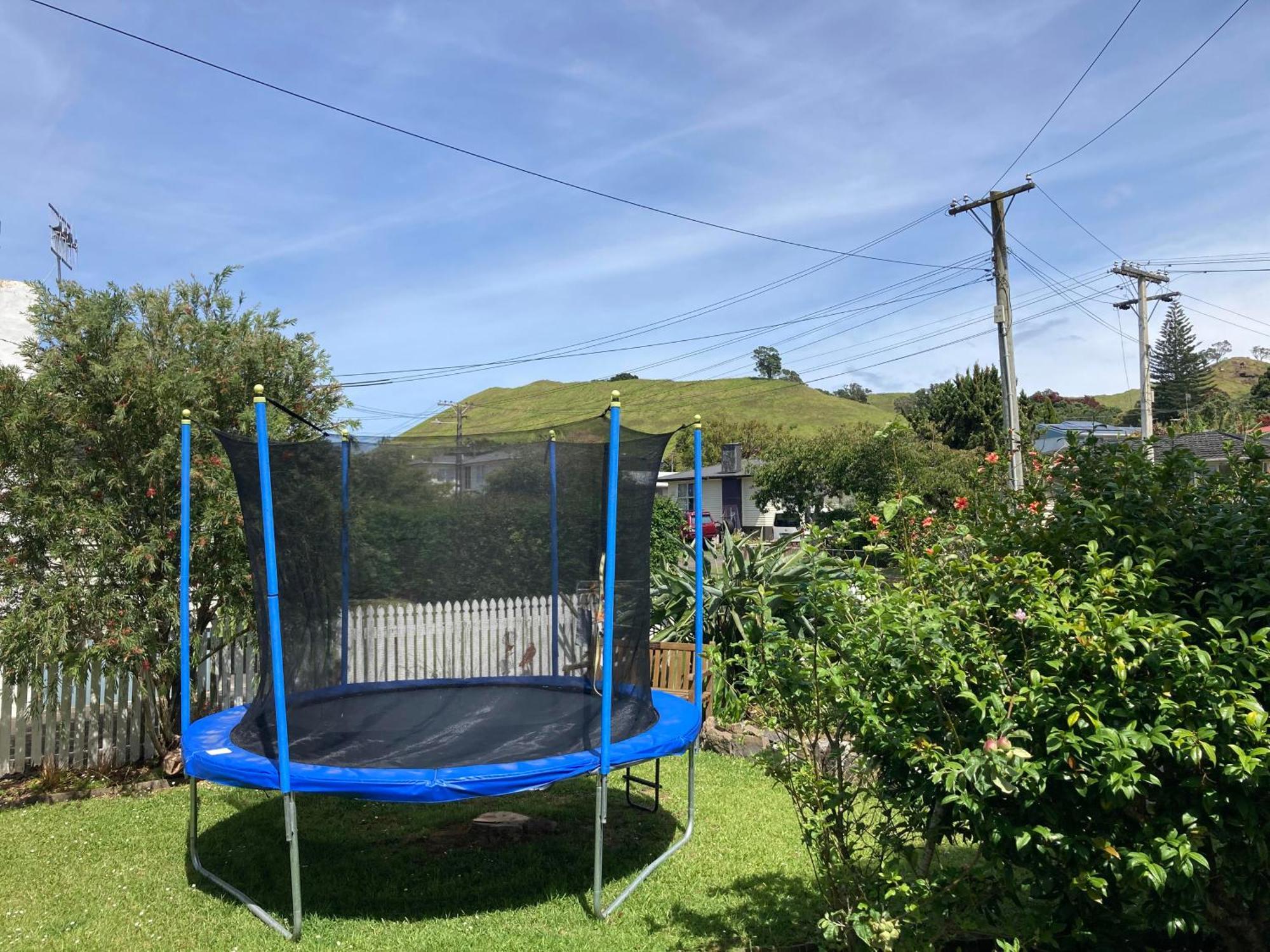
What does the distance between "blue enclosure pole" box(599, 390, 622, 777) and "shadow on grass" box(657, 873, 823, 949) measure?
71 centimetres

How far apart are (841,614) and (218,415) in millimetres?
5078

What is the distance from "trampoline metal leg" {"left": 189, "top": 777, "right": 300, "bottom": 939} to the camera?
3.73 m

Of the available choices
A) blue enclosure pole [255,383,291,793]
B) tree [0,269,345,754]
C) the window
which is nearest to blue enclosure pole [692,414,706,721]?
blue enclosure pole [255,383,291,793]

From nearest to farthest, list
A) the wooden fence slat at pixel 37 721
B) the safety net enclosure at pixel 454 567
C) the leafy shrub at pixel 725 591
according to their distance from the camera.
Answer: the safety net enclosure at pixel 454 567, the wooden fence slat at pixel 37 721, the leafy shrub at pixel 725 591

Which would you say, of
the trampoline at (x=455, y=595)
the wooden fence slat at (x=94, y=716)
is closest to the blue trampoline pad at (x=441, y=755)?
the trampoline at (x=455, y=595)

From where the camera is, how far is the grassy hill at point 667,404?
9188cm

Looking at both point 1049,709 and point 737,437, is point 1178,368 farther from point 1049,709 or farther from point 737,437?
point 1049,709

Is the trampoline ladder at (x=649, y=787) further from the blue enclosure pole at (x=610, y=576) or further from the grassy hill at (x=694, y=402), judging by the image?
the grassy hill at (x=694, y=402)

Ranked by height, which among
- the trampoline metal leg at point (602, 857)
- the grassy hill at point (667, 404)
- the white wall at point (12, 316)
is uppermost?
the grassy hill at point (667, 404)

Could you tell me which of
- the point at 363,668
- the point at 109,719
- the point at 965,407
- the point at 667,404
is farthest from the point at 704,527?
the point at 667,404

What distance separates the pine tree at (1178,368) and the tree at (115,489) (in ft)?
252

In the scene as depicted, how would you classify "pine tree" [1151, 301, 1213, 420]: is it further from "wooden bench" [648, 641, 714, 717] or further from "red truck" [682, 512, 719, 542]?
"wooden bench" [648, 641, 714, 717]

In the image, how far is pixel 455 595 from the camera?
4.57m

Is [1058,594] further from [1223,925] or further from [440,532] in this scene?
[440,532]
